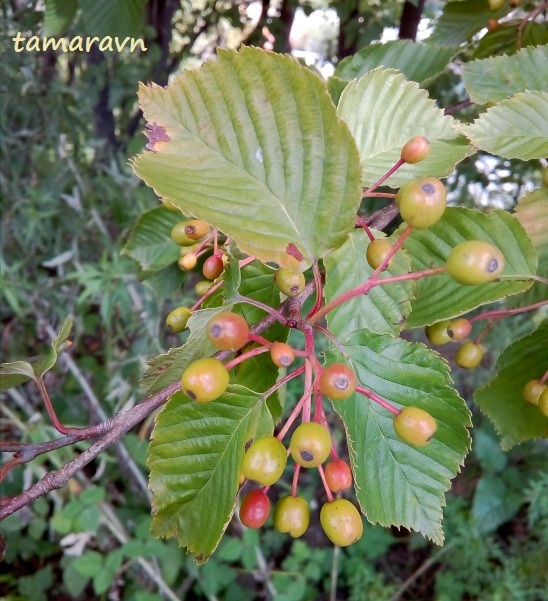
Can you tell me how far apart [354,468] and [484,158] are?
1672mm

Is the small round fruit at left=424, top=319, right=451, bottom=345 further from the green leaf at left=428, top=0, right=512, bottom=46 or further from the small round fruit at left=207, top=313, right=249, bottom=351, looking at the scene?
the green leaf at left=428, top=0, right=512, bottom=46

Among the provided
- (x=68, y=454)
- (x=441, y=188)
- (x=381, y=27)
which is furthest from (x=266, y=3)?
(x=441, y=188)

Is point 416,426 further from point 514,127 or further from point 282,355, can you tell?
point 514,127

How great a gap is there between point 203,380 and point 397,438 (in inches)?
11.3

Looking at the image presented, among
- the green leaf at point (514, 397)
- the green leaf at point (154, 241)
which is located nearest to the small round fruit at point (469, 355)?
the green leaf at point (514, 397)

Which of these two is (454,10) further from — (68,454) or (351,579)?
(351,579)

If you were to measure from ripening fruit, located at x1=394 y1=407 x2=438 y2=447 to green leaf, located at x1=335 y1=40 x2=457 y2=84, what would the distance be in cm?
69

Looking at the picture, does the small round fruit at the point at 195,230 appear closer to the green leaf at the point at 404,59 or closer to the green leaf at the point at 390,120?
the green leaf at the point at 390,120

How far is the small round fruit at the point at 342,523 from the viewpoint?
1.81 ft

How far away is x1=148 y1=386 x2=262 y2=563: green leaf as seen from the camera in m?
0.57

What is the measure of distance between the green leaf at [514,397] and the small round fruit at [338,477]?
0.38 m

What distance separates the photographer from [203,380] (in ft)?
1.58

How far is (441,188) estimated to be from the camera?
0.49m

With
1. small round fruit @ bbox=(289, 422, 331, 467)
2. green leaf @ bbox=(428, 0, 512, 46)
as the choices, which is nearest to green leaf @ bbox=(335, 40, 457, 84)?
green leaf @ bbox=(428, 0, 512, 46)
